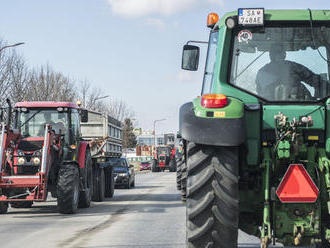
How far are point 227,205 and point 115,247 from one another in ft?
12.8

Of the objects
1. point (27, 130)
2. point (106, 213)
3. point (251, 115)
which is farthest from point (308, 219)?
point (27, 130)

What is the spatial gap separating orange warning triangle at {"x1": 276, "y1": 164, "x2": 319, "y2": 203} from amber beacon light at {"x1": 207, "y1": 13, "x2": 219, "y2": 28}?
217 centimetres

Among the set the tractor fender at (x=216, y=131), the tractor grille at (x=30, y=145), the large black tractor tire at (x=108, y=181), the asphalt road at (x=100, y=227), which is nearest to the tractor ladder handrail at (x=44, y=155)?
the tractor grille at (x=30, y=145)

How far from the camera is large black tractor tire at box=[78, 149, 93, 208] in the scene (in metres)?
18.1

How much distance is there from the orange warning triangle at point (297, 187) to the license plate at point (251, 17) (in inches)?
62.7

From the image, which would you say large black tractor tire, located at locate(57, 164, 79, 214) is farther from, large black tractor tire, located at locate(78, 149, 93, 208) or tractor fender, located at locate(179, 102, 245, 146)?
tractor fender, located at locate(179, 102, 245, 146)

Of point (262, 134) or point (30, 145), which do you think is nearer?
point (262, 134)

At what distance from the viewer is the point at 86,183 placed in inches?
730

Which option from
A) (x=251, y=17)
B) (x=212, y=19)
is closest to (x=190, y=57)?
(x=212, y=19)

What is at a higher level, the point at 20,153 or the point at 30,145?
the point at 30,145

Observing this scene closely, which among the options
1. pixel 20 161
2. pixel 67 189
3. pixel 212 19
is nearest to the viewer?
pixel 212 19

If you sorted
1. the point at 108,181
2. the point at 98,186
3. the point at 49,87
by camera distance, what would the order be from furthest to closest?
the point at 49,87, the point at 108,181, the point at 98,186

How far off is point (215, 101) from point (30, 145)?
1094 centimetres

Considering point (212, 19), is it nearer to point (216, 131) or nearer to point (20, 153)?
point (216, 131)
